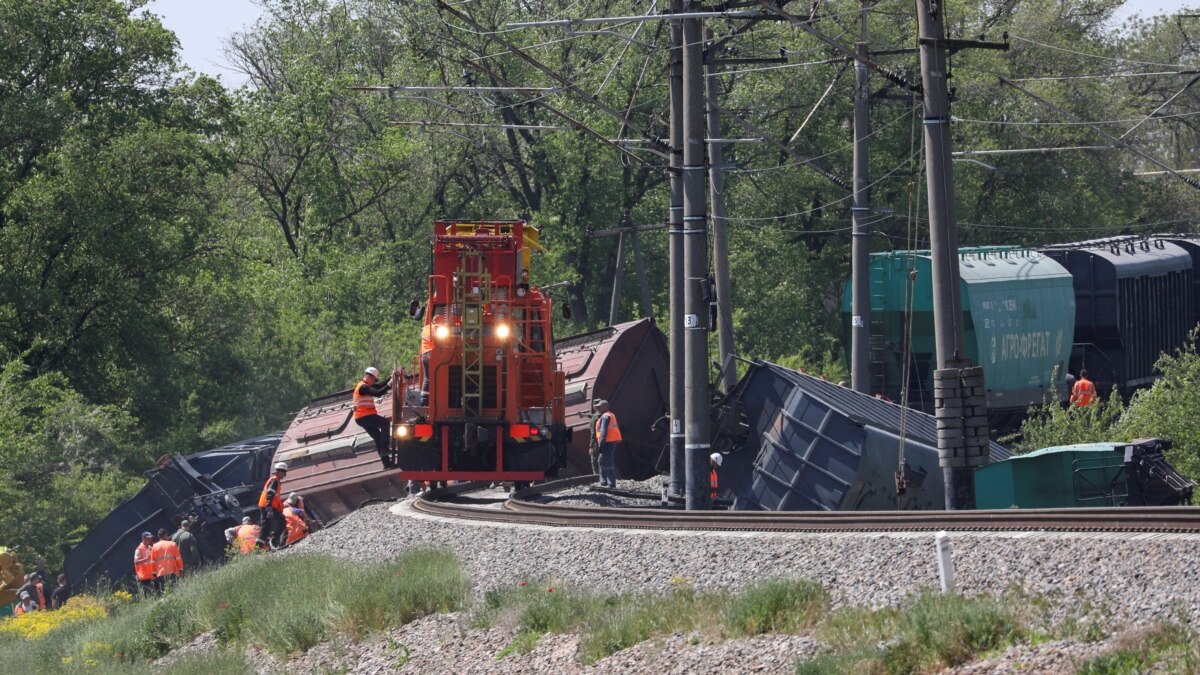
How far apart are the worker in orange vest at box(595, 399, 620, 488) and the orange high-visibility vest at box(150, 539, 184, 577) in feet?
20.5

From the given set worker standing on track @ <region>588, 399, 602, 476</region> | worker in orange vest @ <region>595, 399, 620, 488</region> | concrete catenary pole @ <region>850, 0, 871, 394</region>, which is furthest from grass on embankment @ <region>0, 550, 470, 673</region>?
concrete catenary pole @ <region>850, 0, 871, 394</region>

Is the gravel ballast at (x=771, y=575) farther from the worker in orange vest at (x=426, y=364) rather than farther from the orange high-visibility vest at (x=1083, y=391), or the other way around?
the orange high-visibility vest at (x=1083, y=391)

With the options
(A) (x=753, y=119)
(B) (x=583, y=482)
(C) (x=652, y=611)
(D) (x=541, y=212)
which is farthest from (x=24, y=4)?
(C) (x=652, y=611)

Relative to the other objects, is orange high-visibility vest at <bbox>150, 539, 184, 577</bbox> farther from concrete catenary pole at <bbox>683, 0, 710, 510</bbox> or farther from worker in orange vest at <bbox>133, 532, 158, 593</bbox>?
concrete catenary pole at <bbox>683, 0, 710, 510</bbox>

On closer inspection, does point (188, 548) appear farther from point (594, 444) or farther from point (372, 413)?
point (594, 444)

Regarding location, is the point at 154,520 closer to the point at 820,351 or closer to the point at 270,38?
the point at 820,351

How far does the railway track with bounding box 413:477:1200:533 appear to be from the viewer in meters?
12.2

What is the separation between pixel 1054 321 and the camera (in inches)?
1255

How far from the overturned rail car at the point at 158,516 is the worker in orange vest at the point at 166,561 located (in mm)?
2692

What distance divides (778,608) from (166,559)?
13.3m

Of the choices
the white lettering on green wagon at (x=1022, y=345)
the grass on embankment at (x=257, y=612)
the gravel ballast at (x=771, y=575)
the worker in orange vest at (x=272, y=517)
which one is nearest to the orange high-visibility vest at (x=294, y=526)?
the worker in orange vest at (x=272, y=517)

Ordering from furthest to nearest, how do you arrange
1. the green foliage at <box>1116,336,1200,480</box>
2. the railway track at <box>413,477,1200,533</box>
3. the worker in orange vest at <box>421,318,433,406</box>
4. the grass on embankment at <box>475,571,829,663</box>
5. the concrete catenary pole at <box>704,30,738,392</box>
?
the concrete catenary pole at <box>704,30,738,392</box> → the worker in orange vest at <box>421,318,433,406</box> → the green foliage at <box>1116,336,1200,480</box> → the railway track at <box>413,477,1200,533</box> → the grass on embankment at <box>475,571,829,663</box>

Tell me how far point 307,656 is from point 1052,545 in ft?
23.5

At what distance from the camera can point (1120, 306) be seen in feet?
107
